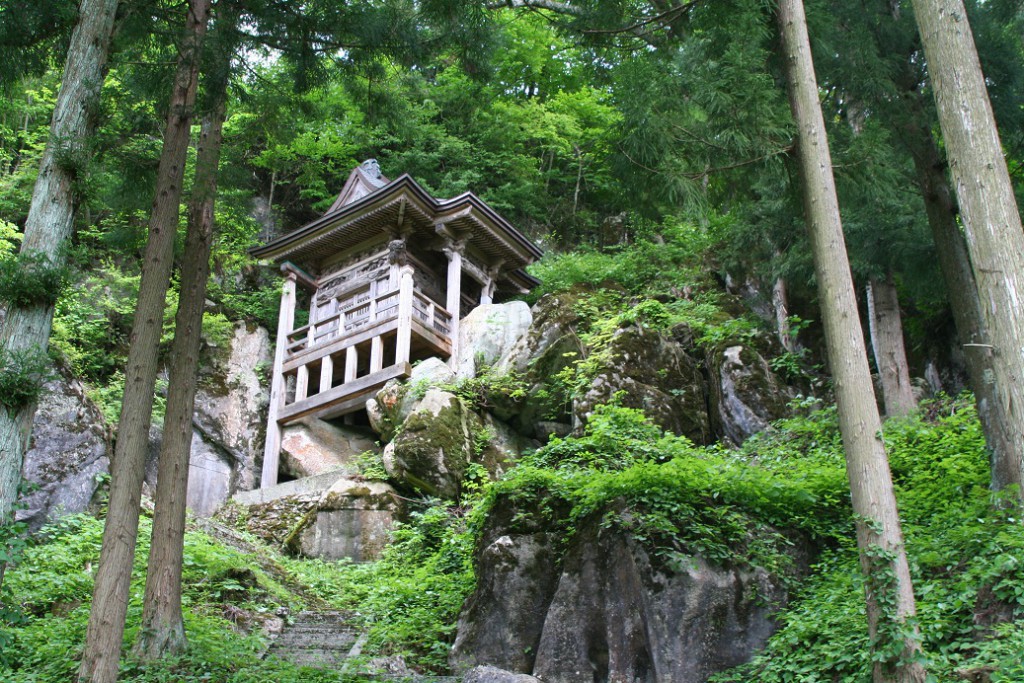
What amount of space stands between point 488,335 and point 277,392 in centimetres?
500

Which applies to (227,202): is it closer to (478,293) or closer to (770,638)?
(770,638)

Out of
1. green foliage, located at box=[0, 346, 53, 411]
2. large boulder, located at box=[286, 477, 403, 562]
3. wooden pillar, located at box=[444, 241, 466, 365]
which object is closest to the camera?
green foliage, located at box=[0, 346, 53, 411]

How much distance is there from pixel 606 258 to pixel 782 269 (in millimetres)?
7153

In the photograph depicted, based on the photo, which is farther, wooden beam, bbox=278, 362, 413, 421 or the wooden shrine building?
the wooden shrine building

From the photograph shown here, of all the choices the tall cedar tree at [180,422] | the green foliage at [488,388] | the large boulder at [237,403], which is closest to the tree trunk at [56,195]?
the tall cedar tree at [180,422]

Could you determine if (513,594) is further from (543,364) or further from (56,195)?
(543,364)

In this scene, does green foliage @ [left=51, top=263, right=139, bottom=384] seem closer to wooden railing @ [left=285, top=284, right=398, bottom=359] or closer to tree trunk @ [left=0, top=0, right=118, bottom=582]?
wooden railing @ [left=285, top=284, right=398, bottom=359]

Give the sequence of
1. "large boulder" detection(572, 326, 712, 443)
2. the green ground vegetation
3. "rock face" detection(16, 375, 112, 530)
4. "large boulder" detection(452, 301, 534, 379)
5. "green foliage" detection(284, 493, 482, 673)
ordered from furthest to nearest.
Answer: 1. "large boulder" detection(452, 301, 534, 379)
2. "large boulder" detection(572, 326, 712, 443)
3. "rock face" detection(16, 375, 112, 530)
4. "green foliage" detection(284, 493, 482, 673)
5. the green ground vegetation

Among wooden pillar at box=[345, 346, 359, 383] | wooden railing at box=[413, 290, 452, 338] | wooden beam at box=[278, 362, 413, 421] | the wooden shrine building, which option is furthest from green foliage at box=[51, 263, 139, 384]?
wooden railing at box=[413, 290, 452, 338]

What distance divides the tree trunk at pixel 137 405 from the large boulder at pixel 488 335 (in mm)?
8447

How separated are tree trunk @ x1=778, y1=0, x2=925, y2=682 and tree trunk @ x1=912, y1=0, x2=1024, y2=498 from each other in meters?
0.85

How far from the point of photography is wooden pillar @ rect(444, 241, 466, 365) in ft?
60.5

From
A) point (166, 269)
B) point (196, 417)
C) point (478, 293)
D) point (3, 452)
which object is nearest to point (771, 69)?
point (166, 269)

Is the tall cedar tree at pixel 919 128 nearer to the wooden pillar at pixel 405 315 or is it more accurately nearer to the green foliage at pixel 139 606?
the green foliage at pixel 139 606
